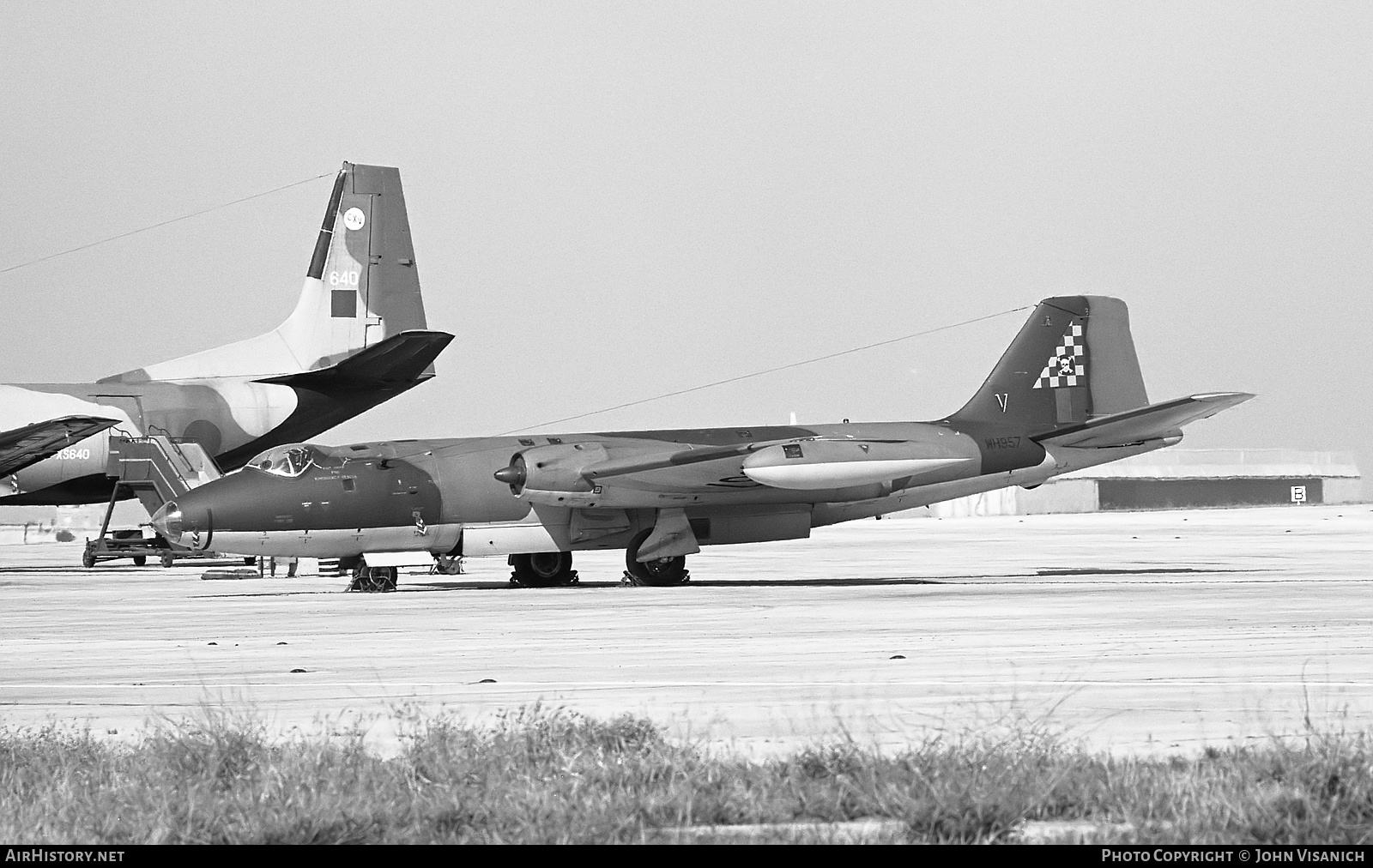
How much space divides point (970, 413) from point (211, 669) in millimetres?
21500

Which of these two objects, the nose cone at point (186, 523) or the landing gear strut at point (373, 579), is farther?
the landing gear strut at point (373, 579)

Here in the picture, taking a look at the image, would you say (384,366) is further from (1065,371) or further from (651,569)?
(1065,371)

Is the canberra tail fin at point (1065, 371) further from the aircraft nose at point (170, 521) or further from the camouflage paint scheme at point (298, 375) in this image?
the aircraft nose at point (170, 521)

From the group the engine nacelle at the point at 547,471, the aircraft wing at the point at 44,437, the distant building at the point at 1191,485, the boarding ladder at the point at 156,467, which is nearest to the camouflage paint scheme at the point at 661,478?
the engine nacelle at the point at 547,471

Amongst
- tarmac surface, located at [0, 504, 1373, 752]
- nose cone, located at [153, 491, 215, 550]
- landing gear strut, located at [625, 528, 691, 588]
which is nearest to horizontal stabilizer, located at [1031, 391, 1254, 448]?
tarmac surface, located at [0, 504, 1373, 752]

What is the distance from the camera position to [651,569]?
30844 millimetres

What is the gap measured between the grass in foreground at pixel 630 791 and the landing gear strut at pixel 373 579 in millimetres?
21571

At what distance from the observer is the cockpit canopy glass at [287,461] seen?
28.7 meters

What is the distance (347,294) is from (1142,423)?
21596mm

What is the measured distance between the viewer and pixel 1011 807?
6957 mm

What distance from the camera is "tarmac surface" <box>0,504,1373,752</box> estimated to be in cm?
1054

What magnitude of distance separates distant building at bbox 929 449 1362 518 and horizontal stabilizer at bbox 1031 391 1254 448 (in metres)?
61.0

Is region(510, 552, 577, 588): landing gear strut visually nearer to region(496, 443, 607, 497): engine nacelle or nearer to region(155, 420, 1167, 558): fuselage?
region(155, 420, 1167, 558): fuselage

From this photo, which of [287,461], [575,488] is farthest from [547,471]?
[287,461]
